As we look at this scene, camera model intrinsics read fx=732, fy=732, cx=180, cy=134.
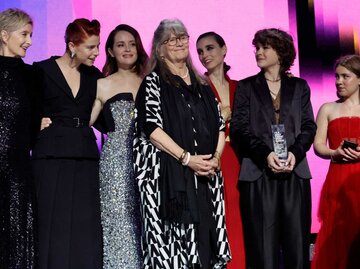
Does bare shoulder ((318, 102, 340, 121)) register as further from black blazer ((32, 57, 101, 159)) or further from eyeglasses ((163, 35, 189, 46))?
black blazer ((32, 57, 101, 159))

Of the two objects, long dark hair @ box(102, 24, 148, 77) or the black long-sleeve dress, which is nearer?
the black long-sleeve dress

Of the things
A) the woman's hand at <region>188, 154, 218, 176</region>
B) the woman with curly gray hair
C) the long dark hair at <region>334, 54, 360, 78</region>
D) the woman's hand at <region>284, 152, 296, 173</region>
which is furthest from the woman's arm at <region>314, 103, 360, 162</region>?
the woman's hand at <region>188, 154, 218, 176</region>

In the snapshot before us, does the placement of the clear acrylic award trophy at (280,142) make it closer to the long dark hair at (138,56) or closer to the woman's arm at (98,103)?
the long dark hair at (138,56)

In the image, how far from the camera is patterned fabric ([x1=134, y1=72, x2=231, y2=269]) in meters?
4.09

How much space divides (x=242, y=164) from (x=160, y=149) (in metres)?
0.80

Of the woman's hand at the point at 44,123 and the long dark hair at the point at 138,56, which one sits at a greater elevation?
the long dark hair at the point at 138,56

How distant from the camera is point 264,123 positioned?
477cm

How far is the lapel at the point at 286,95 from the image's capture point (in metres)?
4.79

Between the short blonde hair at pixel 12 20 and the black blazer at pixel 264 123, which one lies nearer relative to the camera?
the short blonde hair at pixel 12 20

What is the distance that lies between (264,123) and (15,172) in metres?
1.62

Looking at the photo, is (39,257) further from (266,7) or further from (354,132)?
(266,7)

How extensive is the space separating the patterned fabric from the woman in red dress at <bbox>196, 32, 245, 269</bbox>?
1.86ft

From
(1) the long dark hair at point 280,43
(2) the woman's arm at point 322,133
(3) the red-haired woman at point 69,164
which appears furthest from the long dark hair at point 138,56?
(2) the woman's arm at point 322,133

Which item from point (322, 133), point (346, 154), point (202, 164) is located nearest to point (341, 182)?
point (346, 154)
